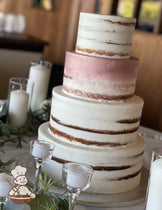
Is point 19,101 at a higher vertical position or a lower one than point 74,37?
lower

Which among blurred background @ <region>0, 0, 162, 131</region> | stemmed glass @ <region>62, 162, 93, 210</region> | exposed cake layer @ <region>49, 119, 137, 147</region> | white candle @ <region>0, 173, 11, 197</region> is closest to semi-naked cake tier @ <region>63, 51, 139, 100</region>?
exposed cake layer @ <region>49, 119, 137, 147</region>

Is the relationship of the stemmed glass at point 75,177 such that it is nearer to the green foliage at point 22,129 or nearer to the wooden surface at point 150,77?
the green foliage at point 22,129

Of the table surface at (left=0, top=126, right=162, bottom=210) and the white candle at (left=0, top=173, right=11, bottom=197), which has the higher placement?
the white candle at (left=0, top=173, right=11, bottom=197)

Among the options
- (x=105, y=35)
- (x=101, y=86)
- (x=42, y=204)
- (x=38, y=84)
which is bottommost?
(x=42, y=204)

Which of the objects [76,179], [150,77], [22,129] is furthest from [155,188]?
[150,77]

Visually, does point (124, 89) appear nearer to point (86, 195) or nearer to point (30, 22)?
point (86, 195)

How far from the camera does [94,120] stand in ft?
4.43

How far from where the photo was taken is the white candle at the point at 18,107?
1.87 metres

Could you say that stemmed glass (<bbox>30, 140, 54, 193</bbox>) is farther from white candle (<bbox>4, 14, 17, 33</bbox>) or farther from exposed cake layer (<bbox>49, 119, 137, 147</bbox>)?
white candle (<bbox>4, 14, 17, 33</bbox>)

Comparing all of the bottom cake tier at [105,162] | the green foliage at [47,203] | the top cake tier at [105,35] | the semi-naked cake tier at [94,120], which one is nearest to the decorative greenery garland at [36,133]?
the green foliage at [47,203]

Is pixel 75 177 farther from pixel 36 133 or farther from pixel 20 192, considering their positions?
pixel 36 133

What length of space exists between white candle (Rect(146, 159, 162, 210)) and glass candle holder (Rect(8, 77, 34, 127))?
98cm

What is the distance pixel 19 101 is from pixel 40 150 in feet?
2.53

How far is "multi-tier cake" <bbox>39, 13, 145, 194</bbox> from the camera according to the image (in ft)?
4.40
